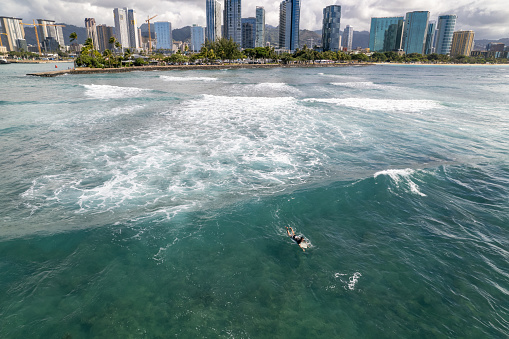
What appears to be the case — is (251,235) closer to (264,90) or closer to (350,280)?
(350,280)

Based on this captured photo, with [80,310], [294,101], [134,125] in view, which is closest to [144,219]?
[80,310]

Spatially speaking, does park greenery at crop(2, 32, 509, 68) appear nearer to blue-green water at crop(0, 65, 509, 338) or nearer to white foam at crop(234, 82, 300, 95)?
white foam at crop(234, 82, 300, 95)

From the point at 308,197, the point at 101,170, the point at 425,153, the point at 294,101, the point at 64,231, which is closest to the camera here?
the point at 64,231

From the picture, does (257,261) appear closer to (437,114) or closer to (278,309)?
(278,309)

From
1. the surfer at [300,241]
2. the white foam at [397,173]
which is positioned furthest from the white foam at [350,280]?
the white foam at [397,173]

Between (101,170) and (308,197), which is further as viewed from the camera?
(101,170)

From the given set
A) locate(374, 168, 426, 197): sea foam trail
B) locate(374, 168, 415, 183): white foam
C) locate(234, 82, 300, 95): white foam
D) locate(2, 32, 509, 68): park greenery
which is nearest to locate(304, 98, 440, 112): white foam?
locate(234, 82, 300, 95): white foam

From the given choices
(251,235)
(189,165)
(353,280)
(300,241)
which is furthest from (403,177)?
(189,165)
